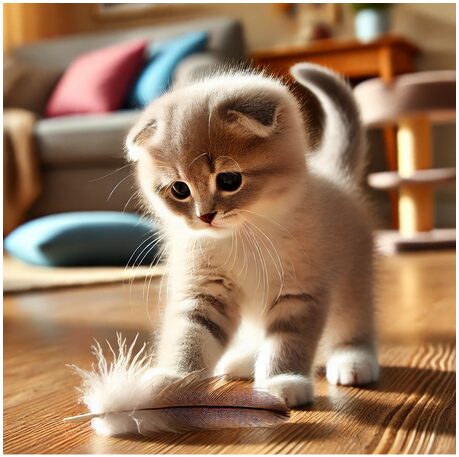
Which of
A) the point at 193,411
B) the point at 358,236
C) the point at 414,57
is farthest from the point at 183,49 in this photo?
the point at 193,411

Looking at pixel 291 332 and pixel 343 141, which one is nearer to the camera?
pixel 291 332

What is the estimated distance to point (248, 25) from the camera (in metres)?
5.23

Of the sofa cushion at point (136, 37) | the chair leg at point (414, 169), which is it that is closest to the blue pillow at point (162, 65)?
the sofa cushion at point (136, 37)

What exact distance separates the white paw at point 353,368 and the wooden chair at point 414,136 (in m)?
2.34

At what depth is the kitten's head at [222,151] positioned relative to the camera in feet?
3.21

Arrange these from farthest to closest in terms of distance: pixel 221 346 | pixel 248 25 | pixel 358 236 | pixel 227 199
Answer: pixel 248 25 < pixel 358 236 < pixel 221 346 < pixel 227 199

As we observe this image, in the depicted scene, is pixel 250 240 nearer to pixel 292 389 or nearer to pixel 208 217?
pixel 208 217

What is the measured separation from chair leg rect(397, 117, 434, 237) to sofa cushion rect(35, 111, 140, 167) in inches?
58.5

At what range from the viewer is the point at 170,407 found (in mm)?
848

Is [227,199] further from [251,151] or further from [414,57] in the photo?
[414,57]

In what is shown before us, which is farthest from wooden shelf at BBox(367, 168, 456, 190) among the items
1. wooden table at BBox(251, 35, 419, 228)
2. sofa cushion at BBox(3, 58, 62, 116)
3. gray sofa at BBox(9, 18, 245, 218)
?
sofa cushion at BBox(3, 58, 62, 116)

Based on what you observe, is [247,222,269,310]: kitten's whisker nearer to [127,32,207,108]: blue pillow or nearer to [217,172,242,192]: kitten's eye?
[217,172,242,192]: kitten's eye

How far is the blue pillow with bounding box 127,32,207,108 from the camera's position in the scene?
4176 millimetres

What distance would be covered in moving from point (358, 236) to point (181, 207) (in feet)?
1.17
